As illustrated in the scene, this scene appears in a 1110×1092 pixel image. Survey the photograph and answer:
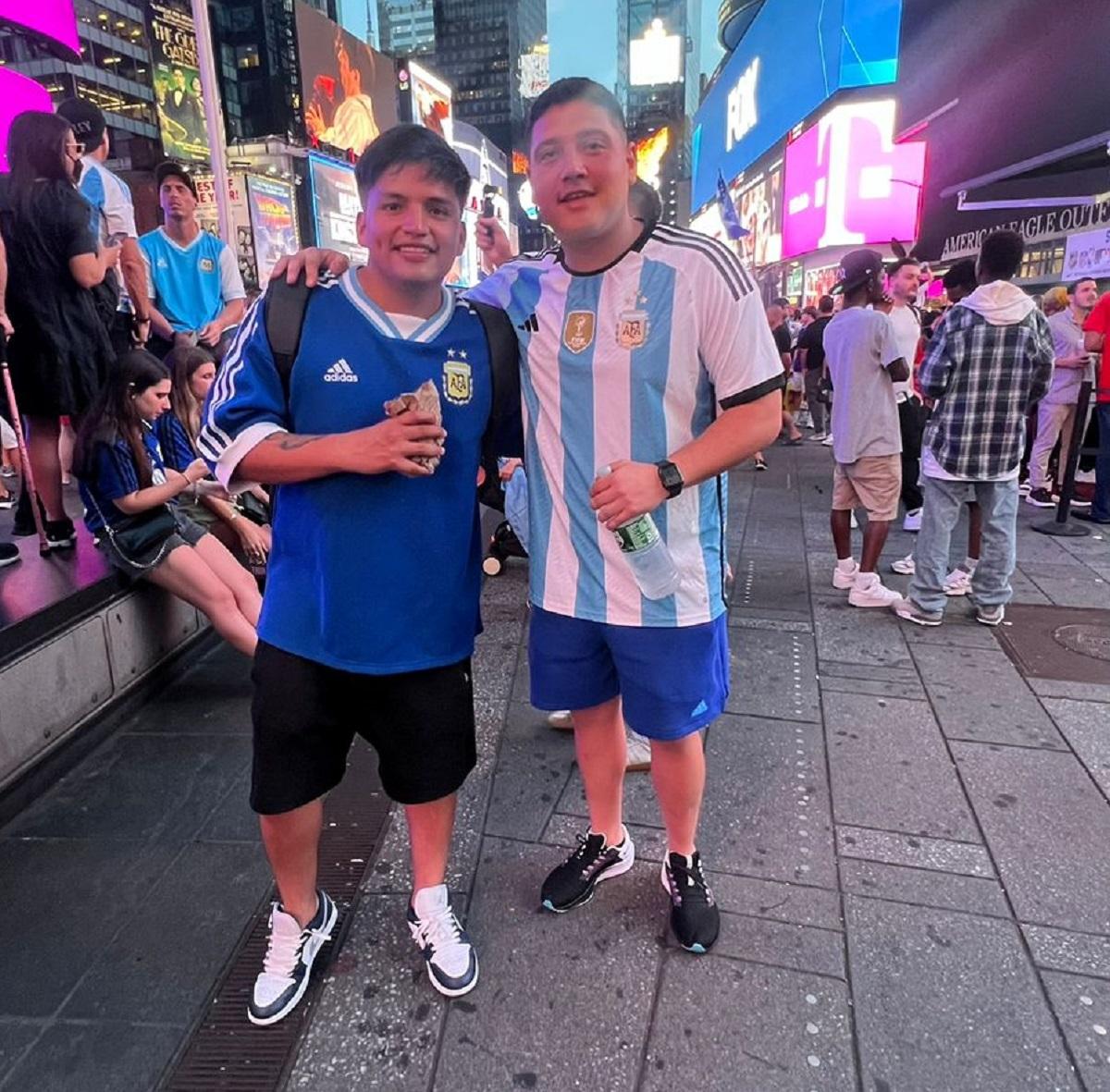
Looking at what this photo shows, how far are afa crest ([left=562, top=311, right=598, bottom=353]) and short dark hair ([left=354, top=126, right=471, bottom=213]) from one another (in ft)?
1.27

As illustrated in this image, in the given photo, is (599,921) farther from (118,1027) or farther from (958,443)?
(958,443)

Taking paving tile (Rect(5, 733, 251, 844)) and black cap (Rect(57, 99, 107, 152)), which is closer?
paving tile (Rect(5, 733, 251, 844))

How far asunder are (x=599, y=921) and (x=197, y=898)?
127 centimetres

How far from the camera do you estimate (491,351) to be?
192 centimetres

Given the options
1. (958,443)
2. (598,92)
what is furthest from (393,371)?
(958,443)

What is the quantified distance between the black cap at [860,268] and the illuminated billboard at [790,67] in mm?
20355

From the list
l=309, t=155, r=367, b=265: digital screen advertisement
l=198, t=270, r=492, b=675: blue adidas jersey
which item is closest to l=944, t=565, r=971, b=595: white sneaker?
l=198, t=270, r=492, b=675: blue adidas jersey

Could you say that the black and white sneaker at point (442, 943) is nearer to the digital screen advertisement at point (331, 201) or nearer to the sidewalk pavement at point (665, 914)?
the sidewalk pavement at point (665, 914)

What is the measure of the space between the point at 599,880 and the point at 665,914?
0.24 m

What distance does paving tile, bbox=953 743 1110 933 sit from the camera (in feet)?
7.75

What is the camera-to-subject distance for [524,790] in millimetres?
3031

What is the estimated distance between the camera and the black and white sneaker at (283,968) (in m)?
1.98

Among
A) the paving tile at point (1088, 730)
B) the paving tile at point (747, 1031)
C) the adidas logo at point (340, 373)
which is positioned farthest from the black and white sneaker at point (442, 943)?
the paving tile at point (1088, 730)

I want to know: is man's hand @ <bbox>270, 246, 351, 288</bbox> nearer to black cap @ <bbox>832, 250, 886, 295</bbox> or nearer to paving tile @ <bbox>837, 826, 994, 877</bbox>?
paving tile @ <bbox>837, 826, 994, 877</bbox>
